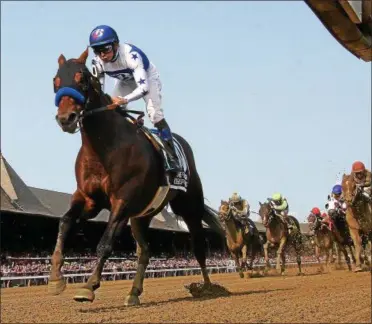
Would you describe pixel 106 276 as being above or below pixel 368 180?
below

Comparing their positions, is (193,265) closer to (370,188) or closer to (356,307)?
(370,188)

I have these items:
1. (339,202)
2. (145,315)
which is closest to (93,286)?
(145,315)

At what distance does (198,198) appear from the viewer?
8.47 metres

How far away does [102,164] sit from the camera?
Result: 627 centimetres

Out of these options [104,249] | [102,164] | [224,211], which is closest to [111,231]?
[104,249]

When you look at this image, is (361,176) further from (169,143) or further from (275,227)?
(169,143)

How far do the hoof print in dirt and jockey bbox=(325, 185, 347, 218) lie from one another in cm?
1243

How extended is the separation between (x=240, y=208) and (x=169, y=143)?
1385cm

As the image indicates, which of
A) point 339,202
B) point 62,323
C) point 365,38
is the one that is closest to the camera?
point 365,38

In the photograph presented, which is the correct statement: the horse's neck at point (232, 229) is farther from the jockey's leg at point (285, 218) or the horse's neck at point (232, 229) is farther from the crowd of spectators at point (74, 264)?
the crowd of spectators at point (74, 264)

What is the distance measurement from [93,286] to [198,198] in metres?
2.86

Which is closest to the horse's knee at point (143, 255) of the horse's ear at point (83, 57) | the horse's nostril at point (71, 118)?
the horse's nostril at point (71, 118)

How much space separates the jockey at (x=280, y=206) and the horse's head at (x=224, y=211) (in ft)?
4.80

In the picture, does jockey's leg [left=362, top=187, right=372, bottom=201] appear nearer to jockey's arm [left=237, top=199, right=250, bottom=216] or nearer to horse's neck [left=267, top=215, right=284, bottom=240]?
horse's neck [left=267, top=215, right=284, bottom=240]
